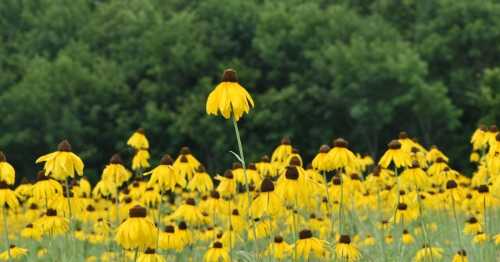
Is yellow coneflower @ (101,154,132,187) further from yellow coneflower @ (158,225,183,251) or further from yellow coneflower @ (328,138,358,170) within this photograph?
yellow coneflower @ (328,138,358,170)

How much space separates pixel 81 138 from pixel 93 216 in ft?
73.5

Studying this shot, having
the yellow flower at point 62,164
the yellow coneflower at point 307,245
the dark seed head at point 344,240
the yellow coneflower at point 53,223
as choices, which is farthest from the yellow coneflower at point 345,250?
the yellow coneflower at point 53,223

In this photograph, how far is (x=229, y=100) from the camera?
4.39 metres

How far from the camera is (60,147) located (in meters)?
4.82

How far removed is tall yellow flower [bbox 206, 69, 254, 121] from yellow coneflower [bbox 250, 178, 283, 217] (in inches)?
21.3

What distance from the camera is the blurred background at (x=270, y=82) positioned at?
2802 centimetres

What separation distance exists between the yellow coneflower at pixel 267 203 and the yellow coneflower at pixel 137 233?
41.6 inches

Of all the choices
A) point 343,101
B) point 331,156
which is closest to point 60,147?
point 331,156

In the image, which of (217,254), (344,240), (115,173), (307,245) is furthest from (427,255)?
(115,173)

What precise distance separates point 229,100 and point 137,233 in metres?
1.02

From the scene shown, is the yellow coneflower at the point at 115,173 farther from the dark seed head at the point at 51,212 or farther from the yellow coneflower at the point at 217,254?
the yellow coneflower at the point at 217,254

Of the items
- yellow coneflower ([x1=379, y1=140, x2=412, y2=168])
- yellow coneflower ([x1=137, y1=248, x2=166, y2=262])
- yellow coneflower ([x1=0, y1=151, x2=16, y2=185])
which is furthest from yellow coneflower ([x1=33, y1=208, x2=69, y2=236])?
yellow coneflower ([x1=379, y1=140, x2=412, y2=168])

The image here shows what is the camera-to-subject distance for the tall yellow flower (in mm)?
4352

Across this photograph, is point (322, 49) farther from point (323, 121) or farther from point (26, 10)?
point (26, 10)
